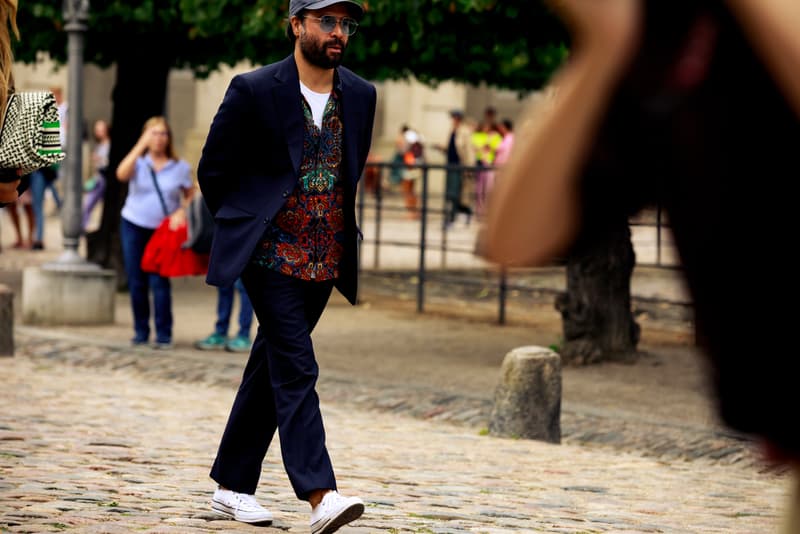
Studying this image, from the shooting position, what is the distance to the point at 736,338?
1.89m

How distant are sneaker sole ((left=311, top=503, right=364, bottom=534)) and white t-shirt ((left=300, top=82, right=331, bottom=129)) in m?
1.32

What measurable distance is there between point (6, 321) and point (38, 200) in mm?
10221

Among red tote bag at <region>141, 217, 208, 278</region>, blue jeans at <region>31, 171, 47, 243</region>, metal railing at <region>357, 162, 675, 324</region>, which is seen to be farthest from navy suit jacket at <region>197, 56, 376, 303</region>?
blue jeans at <region>31, 171, 47, 243</region>

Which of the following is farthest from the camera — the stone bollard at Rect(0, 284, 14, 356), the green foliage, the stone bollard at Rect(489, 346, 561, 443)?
the green foliage

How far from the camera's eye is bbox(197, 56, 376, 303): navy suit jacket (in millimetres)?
5426

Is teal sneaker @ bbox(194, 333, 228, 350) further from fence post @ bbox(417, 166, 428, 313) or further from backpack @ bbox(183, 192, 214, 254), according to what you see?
fence post @ bbox(417, 166, 428, 313)

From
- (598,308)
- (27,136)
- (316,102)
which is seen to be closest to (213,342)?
(598,308)

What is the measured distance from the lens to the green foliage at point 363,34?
11961 mm

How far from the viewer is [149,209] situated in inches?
480

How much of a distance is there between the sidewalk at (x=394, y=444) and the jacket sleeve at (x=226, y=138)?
1.20m

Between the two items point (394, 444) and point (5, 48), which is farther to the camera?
point (394, 444)

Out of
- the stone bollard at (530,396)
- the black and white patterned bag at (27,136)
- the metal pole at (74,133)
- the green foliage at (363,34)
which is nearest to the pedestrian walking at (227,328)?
the metal pole at (74,133)

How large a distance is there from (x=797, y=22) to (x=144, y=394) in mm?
8356

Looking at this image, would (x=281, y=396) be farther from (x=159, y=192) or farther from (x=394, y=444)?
(x=159, y=192)
